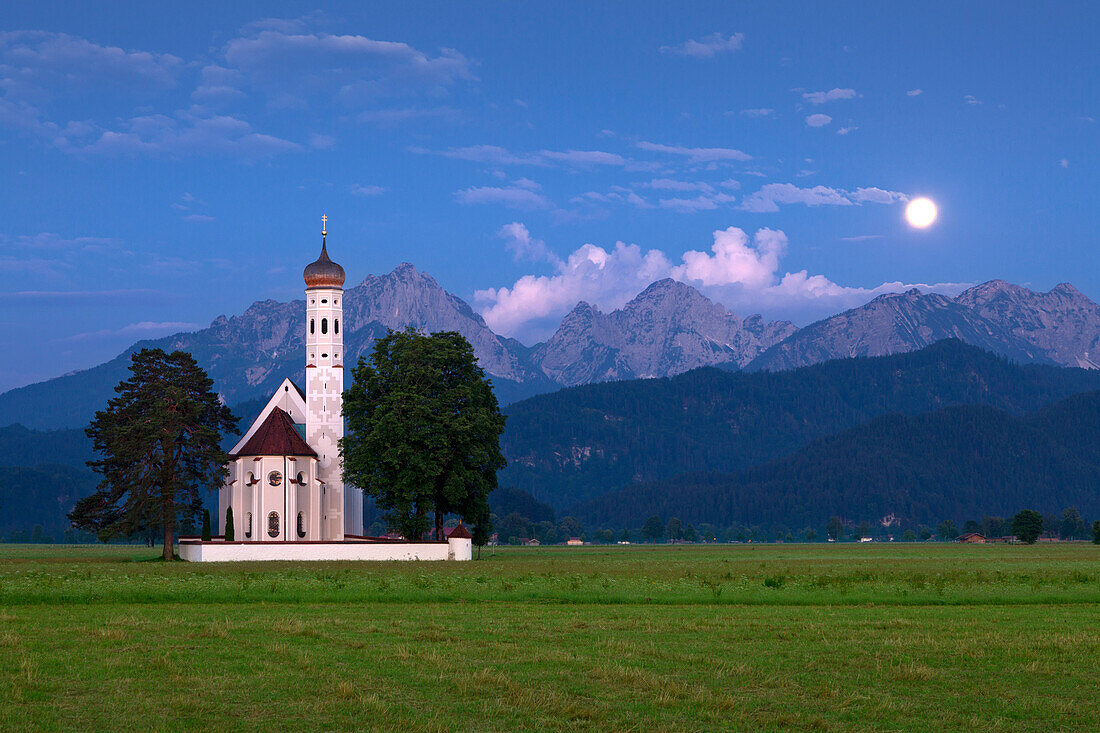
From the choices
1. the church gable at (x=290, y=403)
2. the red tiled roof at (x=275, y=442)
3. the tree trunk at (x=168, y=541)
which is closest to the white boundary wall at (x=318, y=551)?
the tree trunk at (x=168, y=541)

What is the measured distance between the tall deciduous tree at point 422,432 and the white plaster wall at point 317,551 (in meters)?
4.37

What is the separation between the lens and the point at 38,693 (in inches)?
791

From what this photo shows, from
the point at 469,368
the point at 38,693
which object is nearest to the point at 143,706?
the point at 38,693

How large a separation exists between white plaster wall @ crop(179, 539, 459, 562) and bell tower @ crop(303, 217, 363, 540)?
63.4 ft

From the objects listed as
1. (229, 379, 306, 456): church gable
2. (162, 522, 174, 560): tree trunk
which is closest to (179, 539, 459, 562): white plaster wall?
(162, 522, 174, 560): tree trunk

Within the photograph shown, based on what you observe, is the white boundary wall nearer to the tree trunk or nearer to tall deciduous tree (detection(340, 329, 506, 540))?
the tree trunk

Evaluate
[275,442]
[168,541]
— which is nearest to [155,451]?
[168,541]

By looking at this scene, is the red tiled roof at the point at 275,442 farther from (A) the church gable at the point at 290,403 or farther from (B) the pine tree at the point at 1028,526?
(B) the pine tree at the point at 1028,526

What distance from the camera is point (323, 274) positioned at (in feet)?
387

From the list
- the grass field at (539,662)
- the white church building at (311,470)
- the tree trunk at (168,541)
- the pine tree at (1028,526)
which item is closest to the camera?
the grass field at (539,662)

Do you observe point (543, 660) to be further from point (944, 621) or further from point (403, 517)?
point (403, 517)

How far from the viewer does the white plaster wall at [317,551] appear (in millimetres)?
86688

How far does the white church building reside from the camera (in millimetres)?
104062

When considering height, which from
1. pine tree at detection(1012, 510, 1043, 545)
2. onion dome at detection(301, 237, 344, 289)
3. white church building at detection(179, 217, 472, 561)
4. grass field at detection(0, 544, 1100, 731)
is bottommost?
pine tree at detection(1012, 510, 1043, 545)
